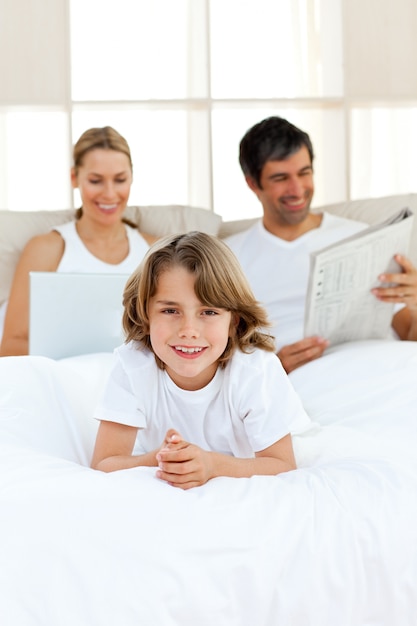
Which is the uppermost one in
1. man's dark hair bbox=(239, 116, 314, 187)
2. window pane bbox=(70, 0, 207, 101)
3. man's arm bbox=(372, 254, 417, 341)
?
window pane bbox=(70, 0, 207, 101)

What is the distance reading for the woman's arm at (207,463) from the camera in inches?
45.0

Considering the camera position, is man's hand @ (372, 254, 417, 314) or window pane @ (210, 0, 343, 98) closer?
man's hand @ (372, 254, 417, 314)

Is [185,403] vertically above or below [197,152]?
below

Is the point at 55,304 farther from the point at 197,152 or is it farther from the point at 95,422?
the point at 197,152

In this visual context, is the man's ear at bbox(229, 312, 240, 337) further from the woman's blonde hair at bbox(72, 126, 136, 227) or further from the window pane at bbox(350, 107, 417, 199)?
the window pane at bbox(350, 107, 417, 199)

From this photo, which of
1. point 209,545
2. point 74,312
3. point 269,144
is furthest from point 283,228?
point 209,545

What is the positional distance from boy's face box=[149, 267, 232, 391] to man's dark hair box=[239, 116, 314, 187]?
1225 millimetres

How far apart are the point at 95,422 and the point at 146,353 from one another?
0.22m

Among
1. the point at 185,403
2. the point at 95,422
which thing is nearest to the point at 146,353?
the point at 185,403

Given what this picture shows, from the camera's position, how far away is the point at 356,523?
111cm

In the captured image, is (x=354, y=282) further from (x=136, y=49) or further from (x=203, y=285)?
(x=136, y=49)

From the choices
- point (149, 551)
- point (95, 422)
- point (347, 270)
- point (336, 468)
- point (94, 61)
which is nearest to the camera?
point (149, 551)

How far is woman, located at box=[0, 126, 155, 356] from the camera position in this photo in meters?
2.47

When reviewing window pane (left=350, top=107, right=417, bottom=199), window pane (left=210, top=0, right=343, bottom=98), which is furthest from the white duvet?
window pane (left=210, top=0, right=343, bottom=98)
